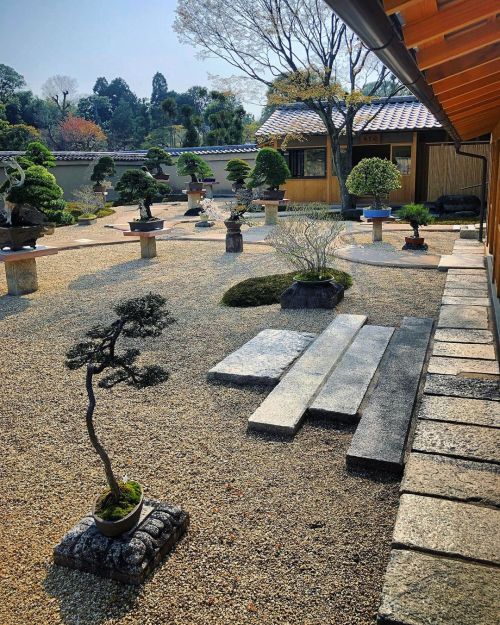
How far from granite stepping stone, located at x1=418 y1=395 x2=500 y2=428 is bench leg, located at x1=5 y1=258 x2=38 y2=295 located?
628 cm

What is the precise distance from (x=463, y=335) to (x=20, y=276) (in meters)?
6.10

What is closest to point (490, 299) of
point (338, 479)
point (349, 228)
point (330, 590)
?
point (338, 479)

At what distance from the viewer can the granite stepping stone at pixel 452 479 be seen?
242cm

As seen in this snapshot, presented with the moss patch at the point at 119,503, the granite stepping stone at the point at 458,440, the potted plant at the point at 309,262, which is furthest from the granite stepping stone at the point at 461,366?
the potted plant at the point at 309,262

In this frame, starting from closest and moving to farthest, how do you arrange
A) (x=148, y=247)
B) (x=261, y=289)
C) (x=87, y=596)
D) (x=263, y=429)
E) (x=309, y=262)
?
(x=87, y=596) → (x=263, y=429) → (x=309, y=262) → (x=261, y=289) → (x=148, y=247)

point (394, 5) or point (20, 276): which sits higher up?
point (394, 5)

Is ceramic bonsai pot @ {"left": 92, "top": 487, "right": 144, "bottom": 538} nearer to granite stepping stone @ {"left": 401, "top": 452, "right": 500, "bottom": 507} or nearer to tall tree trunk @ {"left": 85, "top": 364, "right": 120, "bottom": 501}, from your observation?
tall tree trunk @ {"left": 85, "top": 364, "right": 120, "bottom": 501}

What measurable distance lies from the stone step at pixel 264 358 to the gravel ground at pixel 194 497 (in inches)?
5.9

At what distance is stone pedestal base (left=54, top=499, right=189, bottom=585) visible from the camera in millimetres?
2240

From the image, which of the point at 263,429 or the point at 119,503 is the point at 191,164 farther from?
the point at 119,503

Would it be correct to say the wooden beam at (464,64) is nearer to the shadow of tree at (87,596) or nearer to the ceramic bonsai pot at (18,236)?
the shadow of tree at (87,596)

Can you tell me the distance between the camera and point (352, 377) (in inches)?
163

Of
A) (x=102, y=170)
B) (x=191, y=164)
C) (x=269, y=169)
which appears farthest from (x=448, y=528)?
(x=102, y=170)

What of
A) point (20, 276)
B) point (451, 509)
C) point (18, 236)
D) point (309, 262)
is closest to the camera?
point (451, 509)
